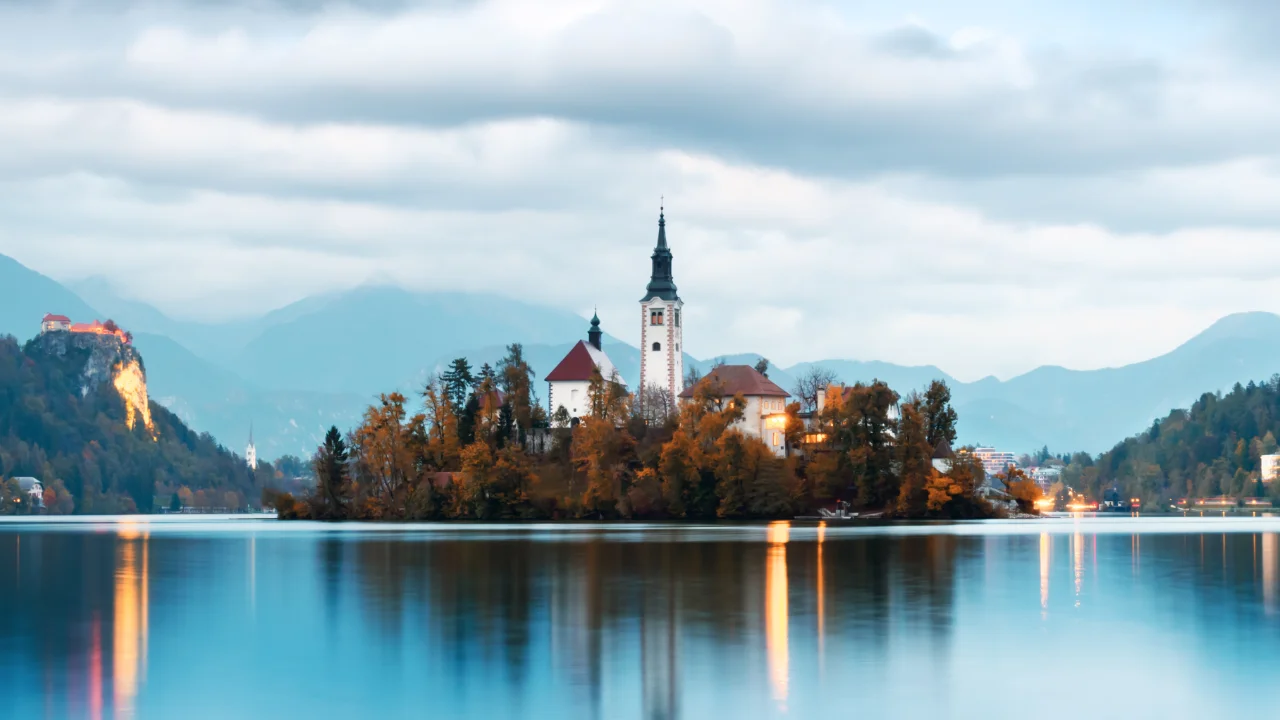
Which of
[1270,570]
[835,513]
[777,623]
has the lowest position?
[835,513]

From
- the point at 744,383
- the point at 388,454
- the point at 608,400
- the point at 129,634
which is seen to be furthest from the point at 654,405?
the point at 129,634

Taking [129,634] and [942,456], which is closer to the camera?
[129,634]

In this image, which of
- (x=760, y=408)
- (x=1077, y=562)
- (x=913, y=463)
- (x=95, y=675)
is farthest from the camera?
(x=760, y=408)

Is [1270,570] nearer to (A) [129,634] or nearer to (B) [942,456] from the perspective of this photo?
(A) [129,634]

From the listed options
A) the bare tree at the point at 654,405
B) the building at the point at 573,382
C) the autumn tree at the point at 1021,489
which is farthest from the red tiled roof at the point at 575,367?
the autumn tree at the point at 1021,489

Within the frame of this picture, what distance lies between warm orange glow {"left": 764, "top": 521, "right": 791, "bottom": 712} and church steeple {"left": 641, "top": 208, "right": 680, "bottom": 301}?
92.2m

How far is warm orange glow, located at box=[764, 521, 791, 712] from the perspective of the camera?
28703mm

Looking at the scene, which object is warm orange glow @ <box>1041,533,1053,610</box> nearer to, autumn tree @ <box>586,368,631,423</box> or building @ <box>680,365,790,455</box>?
autumn tree @ <box>586,368,631,423</box>

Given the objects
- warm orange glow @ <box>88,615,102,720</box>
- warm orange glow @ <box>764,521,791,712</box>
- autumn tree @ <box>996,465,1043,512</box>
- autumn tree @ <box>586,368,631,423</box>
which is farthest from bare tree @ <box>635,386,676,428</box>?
warm orange glow @ <box>88,615,102,720</box>

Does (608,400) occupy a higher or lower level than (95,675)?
higher

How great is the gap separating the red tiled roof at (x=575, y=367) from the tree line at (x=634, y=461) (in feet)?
42.9

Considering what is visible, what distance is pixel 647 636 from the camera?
117ft

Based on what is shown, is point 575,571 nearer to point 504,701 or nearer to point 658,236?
point 504,701

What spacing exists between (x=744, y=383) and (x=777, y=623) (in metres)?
113
